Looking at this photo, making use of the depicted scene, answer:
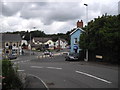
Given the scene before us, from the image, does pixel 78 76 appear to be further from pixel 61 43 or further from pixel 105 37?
pixel 61 43

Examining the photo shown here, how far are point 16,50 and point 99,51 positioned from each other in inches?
2027

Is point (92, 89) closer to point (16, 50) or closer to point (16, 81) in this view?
point (16, 81)

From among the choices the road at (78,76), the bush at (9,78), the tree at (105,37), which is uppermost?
the tree at (105,37)

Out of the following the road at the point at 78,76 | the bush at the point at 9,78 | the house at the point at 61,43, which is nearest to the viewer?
the bush at the point at 9,78

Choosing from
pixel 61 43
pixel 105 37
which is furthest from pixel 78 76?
pixel 61 43

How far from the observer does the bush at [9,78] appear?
30.9 ft

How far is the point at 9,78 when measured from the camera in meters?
9.77

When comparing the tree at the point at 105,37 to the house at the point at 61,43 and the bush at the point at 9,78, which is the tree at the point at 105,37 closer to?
the bush at the point at 9,78

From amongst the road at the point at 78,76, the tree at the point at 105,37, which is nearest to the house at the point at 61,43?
the tree at the point at 105,37

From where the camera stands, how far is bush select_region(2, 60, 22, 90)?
9.41m

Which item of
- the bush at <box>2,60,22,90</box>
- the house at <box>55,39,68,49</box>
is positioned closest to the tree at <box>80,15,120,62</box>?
the bush at <box>2,60,22,90</box>

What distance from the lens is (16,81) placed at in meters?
10.0

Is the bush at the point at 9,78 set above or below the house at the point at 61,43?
below

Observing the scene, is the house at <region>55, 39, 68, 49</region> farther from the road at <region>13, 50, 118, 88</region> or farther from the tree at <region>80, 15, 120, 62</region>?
the road at <region>13, 50, 118, 88</region>
